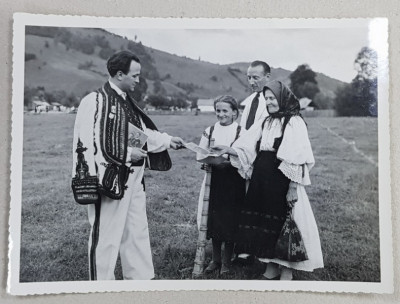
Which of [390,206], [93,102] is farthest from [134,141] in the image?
[390,206]

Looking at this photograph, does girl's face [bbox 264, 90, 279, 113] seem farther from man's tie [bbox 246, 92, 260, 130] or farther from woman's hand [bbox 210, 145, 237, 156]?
woman's hand [bbox 210, 145, 237, 156]

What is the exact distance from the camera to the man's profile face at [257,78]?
4.01ft

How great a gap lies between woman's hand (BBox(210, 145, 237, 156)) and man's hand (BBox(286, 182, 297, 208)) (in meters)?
0.16

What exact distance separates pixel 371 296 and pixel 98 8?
39.1 inches

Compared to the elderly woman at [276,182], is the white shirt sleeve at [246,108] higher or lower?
higher

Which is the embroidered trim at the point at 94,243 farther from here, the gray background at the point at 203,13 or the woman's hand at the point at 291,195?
the woman's hand at the point at 291,195

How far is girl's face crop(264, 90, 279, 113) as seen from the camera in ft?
3.95

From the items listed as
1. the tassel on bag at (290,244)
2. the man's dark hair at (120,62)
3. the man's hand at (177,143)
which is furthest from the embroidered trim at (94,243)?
the tassel on bag at (290,244)

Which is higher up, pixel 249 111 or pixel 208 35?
pixel 208 35

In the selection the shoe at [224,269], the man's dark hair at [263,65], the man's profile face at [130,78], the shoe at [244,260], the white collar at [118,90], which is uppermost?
the man's dark hair at [263,65]

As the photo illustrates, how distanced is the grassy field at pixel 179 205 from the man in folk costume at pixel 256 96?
92mm

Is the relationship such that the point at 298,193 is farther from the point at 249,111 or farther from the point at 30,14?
the point at 30,14

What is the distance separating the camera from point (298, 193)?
119 centimetres

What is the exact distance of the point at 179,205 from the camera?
122 cm
